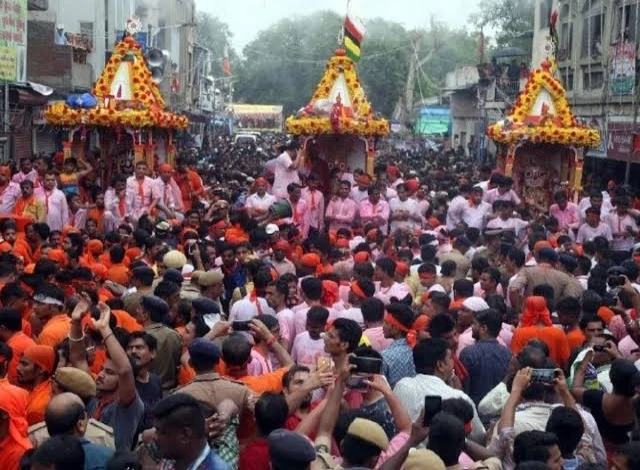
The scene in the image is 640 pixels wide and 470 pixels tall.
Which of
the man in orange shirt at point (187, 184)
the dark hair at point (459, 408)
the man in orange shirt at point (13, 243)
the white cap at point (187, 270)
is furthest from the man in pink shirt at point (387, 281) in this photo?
the man in orange shirt at point (187, 184)

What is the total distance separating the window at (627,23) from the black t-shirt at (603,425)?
57.4 ft

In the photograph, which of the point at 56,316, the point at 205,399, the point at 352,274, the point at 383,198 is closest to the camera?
the point at 205,399

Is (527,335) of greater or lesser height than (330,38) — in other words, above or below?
below

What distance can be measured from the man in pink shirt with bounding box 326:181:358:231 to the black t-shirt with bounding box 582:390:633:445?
29.8 ft

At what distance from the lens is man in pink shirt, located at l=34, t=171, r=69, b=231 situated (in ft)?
45.6

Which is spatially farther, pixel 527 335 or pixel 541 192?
pixel 541 192

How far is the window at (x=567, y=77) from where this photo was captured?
29.8 meters

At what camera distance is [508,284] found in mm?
10172

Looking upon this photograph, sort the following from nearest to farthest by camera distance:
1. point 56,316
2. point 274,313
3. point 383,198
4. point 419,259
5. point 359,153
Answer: point 56,316
point 274,313
point 419,259
point 383,198
point 359,153

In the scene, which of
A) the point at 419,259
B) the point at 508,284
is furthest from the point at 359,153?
the point at 508,284

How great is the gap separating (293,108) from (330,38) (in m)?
5.02

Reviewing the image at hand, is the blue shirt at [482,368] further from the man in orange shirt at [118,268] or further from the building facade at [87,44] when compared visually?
the building facade at [87,44]

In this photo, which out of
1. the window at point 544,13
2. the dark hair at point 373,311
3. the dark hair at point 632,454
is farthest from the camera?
the window at point 544,13

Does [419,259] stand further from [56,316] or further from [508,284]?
[56,316]
